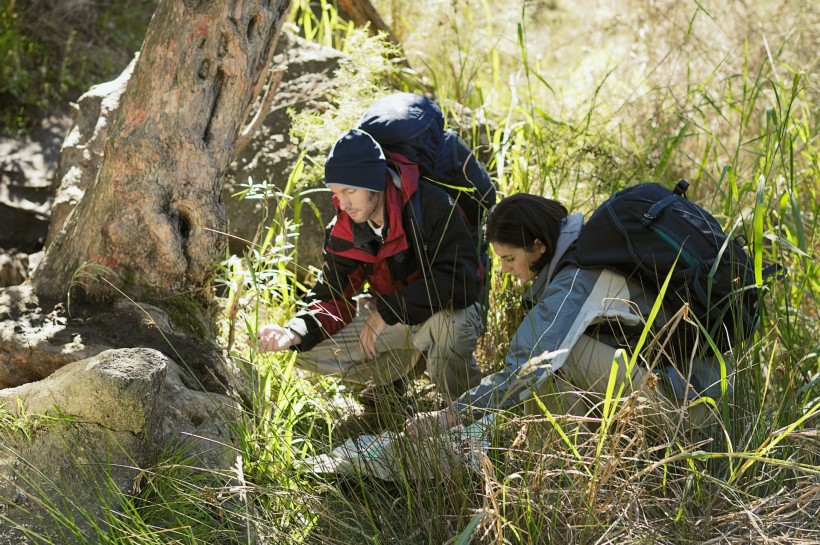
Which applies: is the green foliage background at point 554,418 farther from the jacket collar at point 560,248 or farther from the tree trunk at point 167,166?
the jacket collar at point 560,248

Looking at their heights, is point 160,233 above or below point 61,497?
above

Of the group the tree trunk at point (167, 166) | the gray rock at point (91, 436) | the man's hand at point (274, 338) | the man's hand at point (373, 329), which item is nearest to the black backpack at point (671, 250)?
the man's hand at point (373, 329)

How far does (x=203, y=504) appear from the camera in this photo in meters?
2.46

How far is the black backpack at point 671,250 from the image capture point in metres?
2.71

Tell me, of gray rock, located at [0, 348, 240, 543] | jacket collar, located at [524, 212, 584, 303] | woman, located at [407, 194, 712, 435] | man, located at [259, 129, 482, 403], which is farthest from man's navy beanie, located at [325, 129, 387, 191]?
gray rock, located at [0, 348, 240, 543]

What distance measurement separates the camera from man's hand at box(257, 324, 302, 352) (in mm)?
3316

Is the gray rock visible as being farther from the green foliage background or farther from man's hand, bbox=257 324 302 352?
man's hand, bbox=257 324 302 352

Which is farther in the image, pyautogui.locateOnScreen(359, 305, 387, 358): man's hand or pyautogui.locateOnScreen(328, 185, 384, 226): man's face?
pyautogui.locateOnScreen(359, 305, 387, 358): man's hand

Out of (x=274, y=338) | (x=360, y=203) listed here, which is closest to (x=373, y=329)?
(x=274, y=338)

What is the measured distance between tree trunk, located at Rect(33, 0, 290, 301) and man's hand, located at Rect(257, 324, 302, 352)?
0.34 m

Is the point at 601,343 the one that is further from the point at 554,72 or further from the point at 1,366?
the point at 554,72

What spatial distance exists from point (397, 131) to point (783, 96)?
2.28 m

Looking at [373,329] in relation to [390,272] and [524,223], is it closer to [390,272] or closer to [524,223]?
[390,272]

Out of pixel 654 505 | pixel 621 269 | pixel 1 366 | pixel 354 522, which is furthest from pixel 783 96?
pixel 1 366
